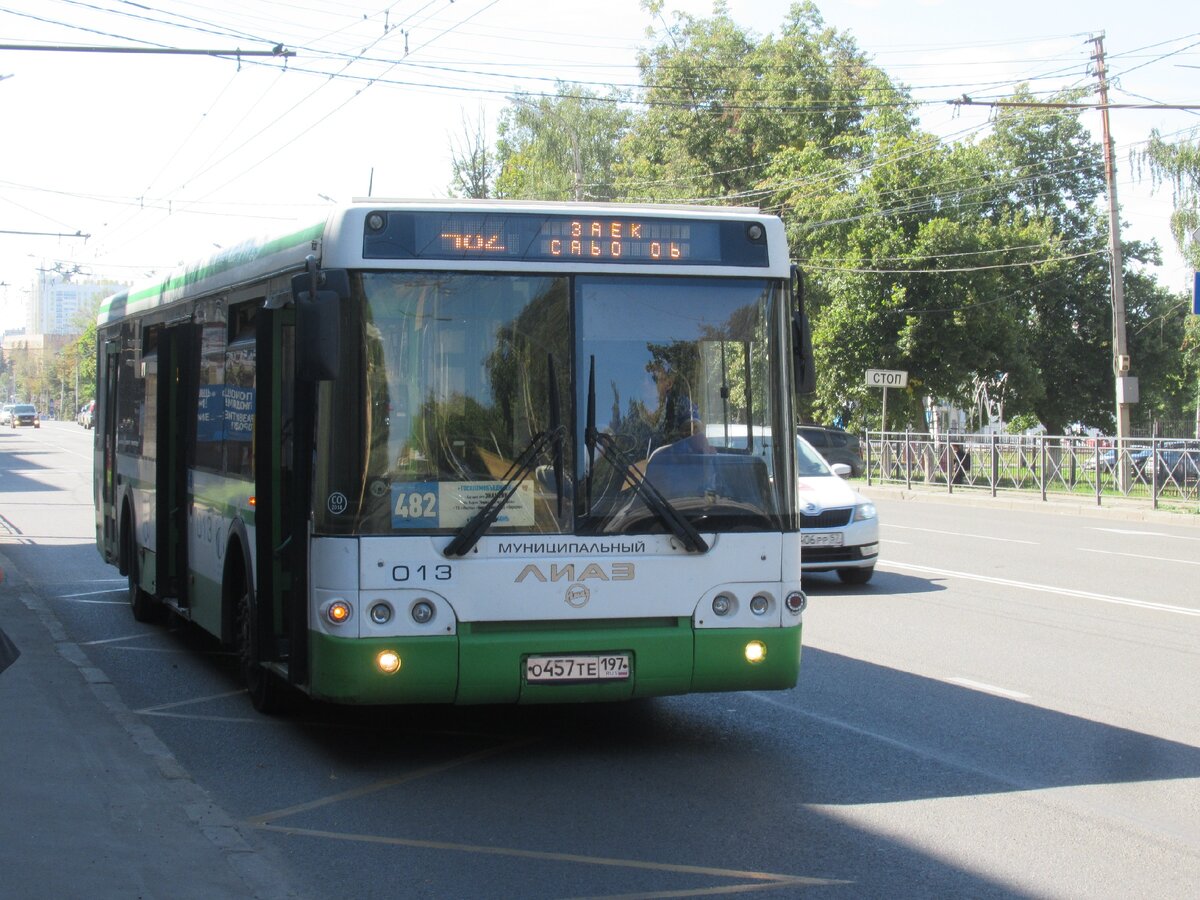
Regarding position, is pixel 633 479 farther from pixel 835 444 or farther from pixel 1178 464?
pixel 835 444

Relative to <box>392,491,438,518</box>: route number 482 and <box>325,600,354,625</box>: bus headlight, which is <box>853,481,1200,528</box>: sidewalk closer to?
<box>392,491,438,518</box>: route number 482

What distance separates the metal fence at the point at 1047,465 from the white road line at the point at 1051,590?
13.4 m

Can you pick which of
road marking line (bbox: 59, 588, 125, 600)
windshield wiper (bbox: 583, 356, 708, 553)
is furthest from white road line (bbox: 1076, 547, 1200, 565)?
windshield wiper (bbox: 583, 356, 708, 553)

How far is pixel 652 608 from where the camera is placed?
23.0ft

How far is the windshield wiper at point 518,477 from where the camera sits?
679cm

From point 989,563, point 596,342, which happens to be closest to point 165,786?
point 596,342

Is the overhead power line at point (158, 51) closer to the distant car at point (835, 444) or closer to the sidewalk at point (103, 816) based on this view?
the sidewalk at point (103, 816)

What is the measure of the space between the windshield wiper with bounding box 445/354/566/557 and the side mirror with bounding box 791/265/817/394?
4.02ft

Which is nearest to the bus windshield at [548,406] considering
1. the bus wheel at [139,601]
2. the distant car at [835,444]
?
Result: the bus wheel at [139,601]

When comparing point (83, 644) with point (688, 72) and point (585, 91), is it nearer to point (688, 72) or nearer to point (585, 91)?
point (688, 72)

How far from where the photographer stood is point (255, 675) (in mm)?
8492

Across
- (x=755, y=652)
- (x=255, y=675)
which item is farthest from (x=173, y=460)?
(x=755, y=652)

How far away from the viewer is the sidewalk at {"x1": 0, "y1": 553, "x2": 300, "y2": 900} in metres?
5.02

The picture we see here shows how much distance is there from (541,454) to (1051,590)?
8.77 m
